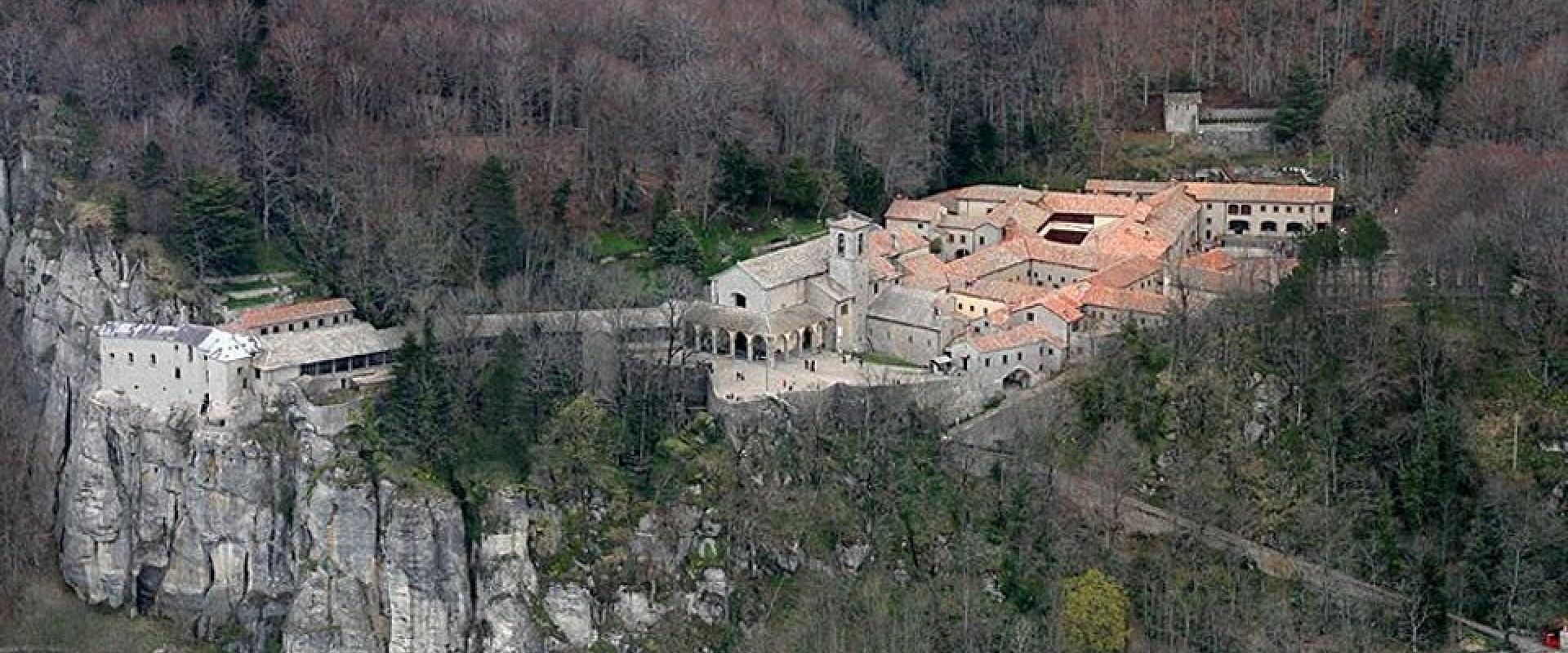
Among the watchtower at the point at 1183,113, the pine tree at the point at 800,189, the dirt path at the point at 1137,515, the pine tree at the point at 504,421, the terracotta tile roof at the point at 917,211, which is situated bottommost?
the dirt path at the point at 1137,515

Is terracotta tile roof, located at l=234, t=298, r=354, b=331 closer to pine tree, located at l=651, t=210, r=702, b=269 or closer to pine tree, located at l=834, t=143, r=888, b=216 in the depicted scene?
pine tree, located at l=651, t=210, r=702, b=269

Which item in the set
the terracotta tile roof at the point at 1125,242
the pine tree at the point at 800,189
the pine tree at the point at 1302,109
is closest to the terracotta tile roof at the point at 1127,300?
the terracotta tile roof at the point at 1125,242

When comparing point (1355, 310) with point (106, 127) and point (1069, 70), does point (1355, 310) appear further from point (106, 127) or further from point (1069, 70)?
point (106, 127)

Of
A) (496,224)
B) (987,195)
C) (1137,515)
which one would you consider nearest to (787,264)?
(496,224)

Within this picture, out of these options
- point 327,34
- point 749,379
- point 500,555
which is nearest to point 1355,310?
point 749,379

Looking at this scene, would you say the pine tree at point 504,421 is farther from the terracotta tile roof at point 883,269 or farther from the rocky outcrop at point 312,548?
the terracotta tile roof at point 883,269

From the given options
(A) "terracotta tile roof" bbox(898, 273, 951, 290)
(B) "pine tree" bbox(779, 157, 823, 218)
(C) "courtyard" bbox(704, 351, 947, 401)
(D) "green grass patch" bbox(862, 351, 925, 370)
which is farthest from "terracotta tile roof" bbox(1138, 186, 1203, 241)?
(C) "courtyard" bbox(704, 351, 947, 401)
